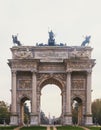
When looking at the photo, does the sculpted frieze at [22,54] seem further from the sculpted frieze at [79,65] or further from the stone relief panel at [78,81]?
the stone relief panel at [78,81]

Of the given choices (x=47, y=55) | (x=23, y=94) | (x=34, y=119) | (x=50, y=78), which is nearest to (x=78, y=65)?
(x=50, y=78)

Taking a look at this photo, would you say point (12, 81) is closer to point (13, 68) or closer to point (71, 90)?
point (13, 68)

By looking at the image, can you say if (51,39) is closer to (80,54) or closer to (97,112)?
(80,54)

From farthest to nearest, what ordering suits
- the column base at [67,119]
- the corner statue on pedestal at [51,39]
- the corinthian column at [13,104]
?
1. the corner statue on pedestal at [51,39]
2. the corinthian column at [13,104]
3. the column base at [67,119]

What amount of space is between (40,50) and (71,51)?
15.6 ft

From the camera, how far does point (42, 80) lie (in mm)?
77438

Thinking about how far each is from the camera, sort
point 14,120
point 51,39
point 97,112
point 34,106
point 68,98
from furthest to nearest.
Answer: point 97,112
point 51,39
point 68,98
point 34,106
point 14,120

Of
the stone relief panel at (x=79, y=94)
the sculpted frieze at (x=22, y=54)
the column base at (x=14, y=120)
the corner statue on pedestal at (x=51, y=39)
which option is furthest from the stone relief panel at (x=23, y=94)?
the corner statue on pedestal at (x=51, y=39)

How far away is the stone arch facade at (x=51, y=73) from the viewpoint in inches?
3004

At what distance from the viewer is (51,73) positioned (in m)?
77.1

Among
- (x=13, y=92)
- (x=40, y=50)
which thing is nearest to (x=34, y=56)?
(x=40, y=50)

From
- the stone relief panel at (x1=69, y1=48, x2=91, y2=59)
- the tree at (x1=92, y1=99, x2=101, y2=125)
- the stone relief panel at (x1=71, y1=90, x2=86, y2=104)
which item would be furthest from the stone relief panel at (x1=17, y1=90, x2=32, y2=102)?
the tree at (x1=92, y1=99, x2=101, y2=125)

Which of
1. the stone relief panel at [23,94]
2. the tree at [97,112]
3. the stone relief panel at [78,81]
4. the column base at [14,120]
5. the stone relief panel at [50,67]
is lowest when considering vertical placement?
the column base at [14,120]

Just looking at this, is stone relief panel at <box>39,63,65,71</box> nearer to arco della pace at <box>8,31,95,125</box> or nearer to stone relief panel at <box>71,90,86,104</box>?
arco della pace at <box>8,31,95,125</box>
